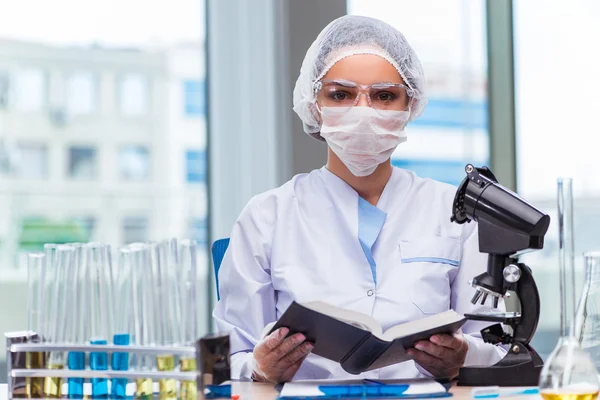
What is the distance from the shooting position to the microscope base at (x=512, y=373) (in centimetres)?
132

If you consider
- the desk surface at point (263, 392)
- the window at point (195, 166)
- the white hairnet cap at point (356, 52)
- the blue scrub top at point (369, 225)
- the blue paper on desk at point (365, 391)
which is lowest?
the desk surface at point (263, 392)

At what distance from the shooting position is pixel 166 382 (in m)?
1.09

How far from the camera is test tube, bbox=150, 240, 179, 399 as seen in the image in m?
1.08

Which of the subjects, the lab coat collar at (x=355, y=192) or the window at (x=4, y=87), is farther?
the window at (x=4, y=87)

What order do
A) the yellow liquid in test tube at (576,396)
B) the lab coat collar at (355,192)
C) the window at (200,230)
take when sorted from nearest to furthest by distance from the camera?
1. the yellow liquid in test tube at (576,396)
2. the lab coat collar at (355,192)
3. the window at (200,230)

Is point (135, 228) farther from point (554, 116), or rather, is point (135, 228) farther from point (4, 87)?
point (554, 116)

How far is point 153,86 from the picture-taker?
3.38 m

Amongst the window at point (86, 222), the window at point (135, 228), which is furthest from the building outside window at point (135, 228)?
the window at point (86, 222)

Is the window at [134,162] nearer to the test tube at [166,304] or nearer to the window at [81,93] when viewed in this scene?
the window at [81,93]

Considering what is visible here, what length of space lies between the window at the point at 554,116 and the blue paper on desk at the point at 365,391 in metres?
2.12

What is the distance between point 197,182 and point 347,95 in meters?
1.53

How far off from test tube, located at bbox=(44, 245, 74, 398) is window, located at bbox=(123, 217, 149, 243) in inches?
84.2

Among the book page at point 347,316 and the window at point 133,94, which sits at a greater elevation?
the window at point 133,94

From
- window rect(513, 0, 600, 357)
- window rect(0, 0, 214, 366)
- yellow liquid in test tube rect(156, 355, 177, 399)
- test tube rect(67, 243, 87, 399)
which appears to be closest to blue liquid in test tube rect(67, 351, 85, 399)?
test tube rect(67, 243, 87, 399)
